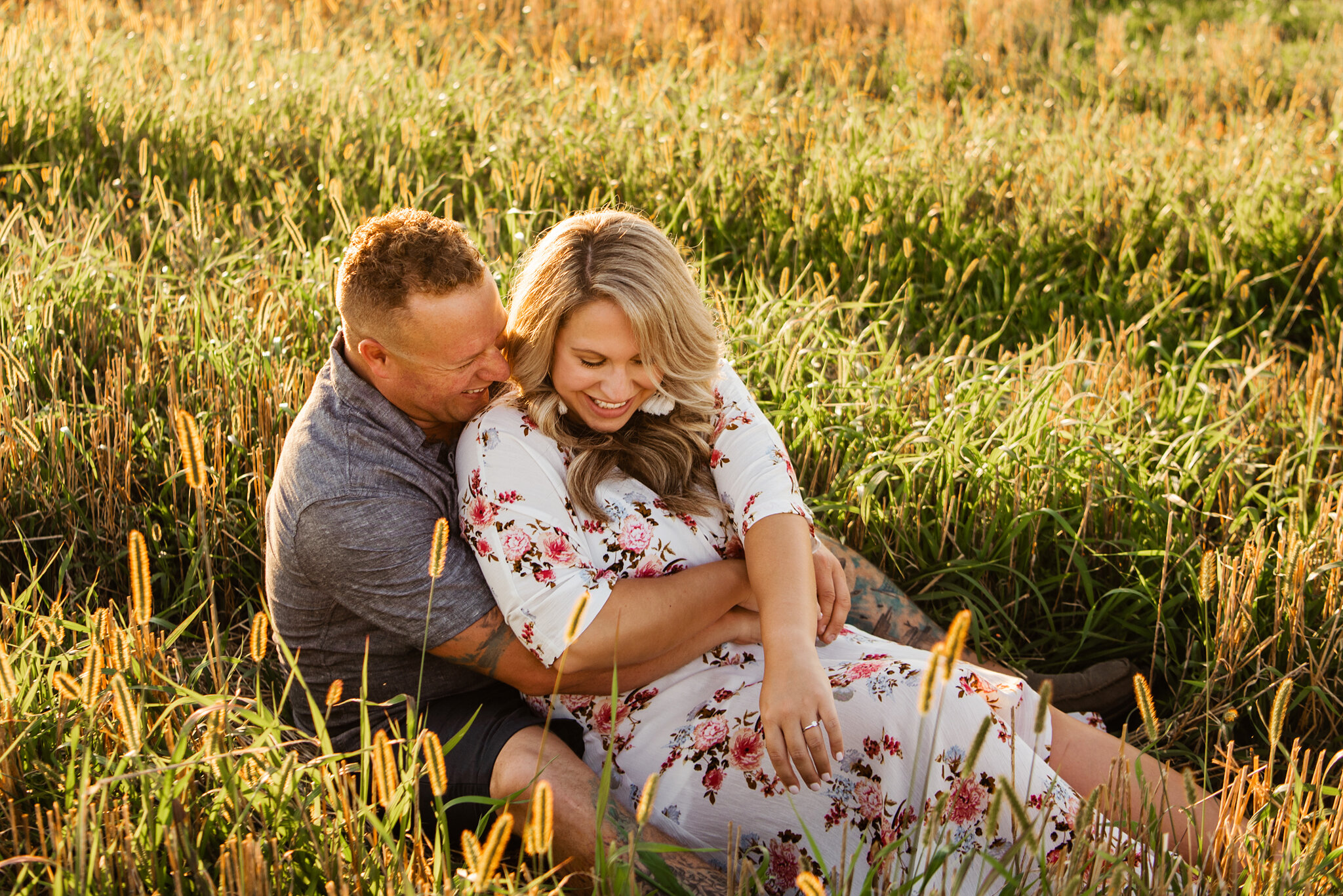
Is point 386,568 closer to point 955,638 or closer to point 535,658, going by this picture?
point 535,658

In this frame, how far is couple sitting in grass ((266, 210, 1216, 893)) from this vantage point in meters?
2.01

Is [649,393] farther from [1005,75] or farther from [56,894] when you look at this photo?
[1005,75]

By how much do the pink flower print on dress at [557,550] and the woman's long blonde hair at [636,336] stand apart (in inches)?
5.3

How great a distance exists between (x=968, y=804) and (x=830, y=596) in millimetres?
556

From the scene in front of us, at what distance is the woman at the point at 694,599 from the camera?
1983 millimetres

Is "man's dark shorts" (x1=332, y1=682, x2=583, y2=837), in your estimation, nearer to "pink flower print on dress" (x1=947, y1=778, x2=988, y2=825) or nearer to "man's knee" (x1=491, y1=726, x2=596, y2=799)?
"man's knee" (x1=491, y1=726, x2=596, y2=799)

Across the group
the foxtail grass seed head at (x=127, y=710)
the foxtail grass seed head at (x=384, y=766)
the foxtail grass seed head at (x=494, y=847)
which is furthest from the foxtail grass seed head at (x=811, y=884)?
the foxtail grass seed head at (x=127, y=710)

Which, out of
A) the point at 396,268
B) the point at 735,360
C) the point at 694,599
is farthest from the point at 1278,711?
the point at 735,360

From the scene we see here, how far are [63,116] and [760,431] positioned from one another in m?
4.06

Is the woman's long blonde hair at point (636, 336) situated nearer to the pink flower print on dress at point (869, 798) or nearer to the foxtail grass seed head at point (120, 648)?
the pink flower print on dress at point (869, 798)

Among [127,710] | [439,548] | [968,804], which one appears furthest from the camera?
[968,804]

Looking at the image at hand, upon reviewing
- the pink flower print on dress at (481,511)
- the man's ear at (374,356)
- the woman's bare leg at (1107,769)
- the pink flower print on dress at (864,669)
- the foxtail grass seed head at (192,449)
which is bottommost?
the woman's bare leg at (1107,769)

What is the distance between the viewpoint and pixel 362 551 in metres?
2.10

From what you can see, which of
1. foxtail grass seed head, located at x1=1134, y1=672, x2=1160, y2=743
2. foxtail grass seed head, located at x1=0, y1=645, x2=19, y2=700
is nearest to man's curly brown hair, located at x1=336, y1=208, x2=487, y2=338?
foxtail grass seed head, located at x1=0, y1=645, x2=19, y2=700
